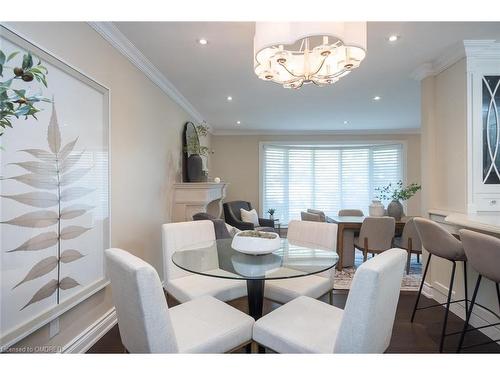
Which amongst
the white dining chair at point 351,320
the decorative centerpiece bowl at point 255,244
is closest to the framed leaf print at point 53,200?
the decorative centerpiece bowl at point 255,244

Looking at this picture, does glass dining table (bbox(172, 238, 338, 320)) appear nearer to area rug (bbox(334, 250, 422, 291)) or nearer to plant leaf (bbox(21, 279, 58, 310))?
plant leaf (bbox(21, 279, 58, 310))

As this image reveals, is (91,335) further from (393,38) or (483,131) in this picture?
(483,131)

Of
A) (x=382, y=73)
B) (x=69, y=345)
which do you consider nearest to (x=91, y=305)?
(x=69, y=345)

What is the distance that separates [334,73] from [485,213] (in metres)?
1.99

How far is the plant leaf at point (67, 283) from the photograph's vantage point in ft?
5.38

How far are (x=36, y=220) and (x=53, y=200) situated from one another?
152 mm

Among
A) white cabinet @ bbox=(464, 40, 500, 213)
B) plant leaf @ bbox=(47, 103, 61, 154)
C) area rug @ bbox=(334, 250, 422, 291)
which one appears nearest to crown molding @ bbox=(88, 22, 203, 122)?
plant leaf @ bbox=(47, 103, 61, 154)

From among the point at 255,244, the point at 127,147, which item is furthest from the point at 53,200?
the point at 255,244

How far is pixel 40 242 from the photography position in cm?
147

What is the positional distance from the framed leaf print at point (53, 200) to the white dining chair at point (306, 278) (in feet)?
4.33

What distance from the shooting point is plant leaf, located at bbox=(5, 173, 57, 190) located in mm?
1367

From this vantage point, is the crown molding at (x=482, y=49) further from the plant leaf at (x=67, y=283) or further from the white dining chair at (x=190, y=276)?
the plant leaf at (x=67, y=283)

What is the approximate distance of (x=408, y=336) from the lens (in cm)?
215
